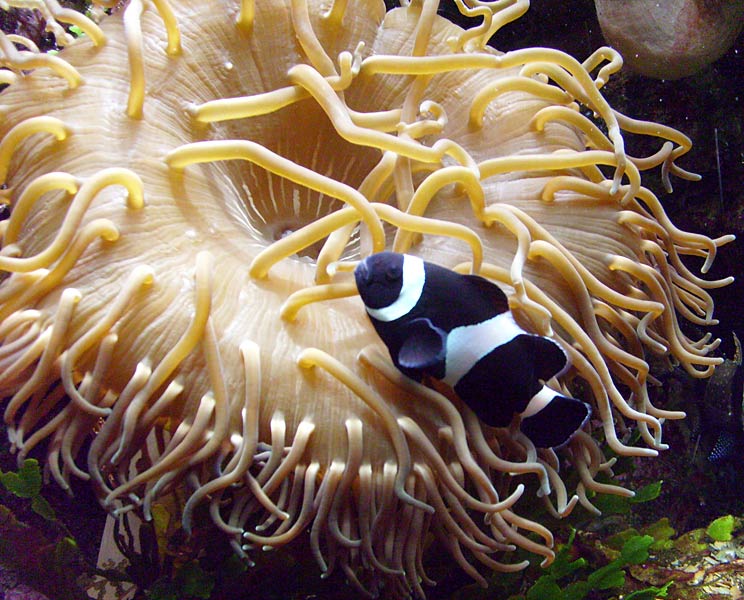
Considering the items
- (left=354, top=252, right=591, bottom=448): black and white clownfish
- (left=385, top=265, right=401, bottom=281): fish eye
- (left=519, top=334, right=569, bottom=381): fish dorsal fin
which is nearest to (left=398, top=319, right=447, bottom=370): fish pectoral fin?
(left=354, top=252, right=591, bottom=448): black and white clownfish

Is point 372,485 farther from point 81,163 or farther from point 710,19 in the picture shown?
point 710,19

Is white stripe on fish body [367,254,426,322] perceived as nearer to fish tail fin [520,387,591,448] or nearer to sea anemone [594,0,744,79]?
fish tail fin [520,387,591,448]

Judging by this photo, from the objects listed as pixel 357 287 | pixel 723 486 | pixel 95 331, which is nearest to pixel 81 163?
pixel 95 331

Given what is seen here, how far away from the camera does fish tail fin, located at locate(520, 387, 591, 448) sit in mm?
1542

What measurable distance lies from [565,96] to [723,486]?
104 inches

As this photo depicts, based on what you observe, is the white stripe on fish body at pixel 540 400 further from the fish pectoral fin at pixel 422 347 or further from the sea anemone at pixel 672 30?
the sea anemone at pixel 672 30

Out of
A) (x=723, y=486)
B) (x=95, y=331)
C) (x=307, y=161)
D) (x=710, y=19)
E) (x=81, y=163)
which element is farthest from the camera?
(x=723, y=486)

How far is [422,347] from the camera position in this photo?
1.44m

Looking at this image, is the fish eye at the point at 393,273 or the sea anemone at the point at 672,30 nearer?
the fish eye at the point at 393,273

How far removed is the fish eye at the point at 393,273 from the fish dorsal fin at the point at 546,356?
36 centimetres

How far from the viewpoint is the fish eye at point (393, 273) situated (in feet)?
4.82

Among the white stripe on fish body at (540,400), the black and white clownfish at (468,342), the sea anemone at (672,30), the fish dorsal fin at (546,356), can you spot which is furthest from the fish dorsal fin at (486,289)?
the sea anemone at (672,30)

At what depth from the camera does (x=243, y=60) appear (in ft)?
6.87

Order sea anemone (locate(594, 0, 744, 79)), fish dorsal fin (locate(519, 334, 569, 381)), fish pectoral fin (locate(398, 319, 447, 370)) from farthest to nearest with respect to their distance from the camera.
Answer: sea anemone (locate(594, 0, 744, 79))
fish dorsal fin (locate(519, 334, 569, 381))
fish pectoral fin (locate(398, 319, 447, 370))
